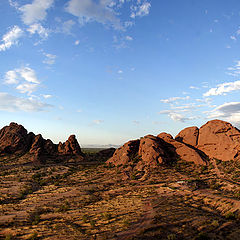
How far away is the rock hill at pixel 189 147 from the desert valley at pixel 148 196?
20cm

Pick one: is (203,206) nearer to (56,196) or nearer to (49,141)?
(56,196)

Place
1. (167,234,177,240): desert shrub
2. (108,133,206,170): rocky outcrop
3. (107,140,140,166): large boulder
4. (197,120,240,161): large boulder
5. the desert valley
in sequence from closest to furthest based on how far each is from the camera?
1. (167,234,177,240): desert shrub
2. the desert valley
3. (197,120,240,161): large boulder
4. (108,133,206,170): rocky outcrop
5. (107,140,140,166): large boulder

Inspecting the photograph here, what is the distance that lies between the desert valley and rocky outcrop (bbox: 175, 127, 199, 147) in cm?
5

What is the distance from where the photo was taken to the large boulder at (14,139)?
68750mm

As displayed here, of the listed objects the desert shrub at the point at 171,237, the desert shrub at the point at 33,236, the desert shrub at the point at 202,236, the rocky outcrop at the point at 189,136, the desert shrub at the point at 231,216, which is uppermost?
the rocky outcrop at the point at 189,136

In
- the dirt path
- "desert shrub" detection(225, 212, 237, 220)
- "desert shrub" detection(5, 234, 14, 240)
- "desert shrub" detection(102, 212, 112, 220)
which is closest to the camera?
the dirt path

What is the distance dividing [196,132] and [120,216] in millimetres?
37611

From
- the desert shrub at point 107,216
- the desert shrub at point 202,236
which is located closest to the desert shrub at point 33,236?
the desert shrub at point 107,216

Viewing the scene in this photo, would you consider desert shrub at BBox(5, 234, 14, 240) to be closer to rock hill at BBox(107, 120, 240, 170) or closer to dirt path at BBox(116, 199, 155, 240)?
dirt path at BBox(116, 199, 155, 240)

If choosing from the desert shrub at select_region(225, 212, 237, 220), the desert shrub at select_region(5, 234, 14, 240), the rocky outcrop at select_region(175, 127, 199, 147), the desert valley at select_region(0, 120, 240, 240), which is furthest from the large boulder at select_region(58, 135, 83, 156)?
the desert shrub at select_region(225, 212, 237, 220)

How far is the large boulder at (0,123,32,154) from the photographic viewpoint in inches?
2707

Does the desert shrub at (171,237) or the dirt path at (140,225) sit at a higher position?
the desert shrub at (171,237)

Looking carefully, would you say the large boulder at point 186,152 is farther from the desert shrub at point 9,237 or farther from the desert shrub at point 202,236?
the desert shrub at point 9,237

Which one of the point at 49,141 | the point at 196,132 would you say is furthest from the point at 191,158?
the point at 49,141
